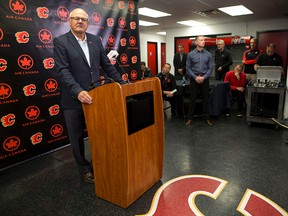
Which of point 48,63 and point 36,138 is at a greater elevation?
point 48,63

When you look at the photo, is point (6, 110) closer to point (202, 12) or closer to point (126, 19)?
point (126, 19)

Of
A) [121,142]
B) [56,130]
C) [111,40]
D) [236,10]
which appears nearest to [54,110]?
[56,130]

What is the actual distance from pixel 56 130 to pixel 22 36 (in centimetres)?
126

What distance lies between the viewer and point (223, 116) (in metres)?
4.75

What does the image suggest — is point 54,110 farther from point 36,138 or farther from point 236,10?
point 236,10

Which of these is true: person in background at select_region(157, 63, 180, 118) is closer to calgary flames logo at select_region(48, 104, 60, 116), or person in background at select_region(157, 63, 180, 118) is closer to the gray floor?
the gray floor

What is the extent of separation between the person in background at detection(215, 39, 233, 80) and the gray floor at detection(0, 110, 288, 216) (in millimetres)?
2253

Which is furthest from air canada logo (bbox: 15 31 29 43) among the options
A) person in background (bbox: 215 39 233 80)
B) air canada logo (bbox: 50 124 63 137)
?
person in background (bbox: 215 39 233 80)

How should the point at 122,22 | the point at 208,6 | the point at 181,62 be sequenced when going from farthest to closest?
1. the point at 181,62
2. the point at 208,6
3. the point at 122,22

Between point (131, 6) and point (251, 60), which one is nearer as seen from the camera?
point (131, 6)

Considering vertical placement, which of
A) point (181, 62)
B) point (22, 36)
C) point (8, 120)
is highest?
point (22, 36)

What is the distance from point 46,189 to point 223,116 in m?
3.70

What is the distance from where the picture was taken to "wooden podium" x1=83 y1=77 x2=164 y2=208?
5.40 feet

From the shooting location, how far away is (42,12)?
2824 millimetres
